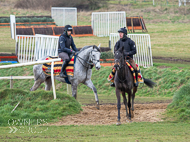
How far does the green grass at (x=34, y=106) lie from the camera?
997 cm

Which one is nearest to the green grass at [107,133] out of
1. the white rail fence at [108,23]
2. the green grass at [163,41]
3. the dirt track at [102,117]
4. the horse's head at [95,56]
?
the dirt track at [102,117]

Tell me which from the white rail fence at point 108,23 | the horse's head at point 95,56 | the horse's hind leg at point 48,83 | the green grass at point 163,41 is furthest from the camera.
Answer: the white rail fence at point 108,23

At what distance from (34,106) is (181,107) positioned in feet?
16.0

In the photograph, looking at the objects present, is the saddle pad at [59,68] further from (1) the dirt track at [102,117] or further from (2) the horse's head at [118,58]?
(2) the horse's head at [118,58]

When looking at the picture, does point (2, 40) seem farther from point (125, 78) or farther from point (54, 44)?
point (125, 78)

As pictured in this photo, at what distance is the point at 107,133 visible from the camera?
8234 mm

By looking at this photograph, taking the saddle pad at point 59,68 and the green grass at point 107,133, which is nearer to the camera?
the green grass at point 107,133

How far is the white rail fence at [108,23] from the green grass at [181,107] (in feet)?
Answer: 80.2

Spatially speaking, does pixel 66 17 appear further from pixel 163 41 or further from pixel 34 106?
pixel 34 106

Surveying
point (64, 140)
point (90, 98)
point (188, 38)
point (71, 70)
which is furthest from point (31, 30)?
point (64, 140)

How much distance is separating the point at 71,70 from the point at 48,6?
161ft

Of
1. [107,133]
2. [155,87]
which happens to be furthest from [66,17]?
[107,133]

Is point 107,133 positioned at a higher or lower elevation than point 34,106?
lower

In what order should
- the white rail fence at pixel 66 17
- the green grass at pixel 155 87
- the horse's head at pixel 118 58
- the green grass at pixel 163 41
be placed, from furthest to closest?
the white rail fence at pixel 66 17 < the green grass at pixel 163 41 < the green grass at pixel 155 87 < the horse's head at pixel 118 58
